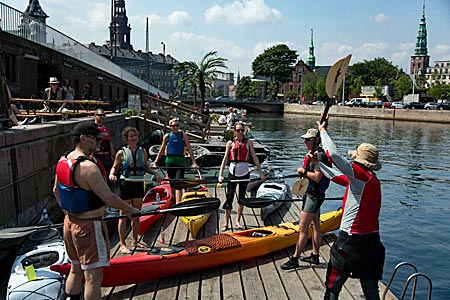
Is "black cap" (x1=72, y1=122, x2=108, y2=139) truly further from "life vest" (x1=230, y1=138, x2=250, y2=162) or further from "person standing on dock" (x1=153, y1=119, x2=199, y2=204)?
"person standing on dock" (x1=153, y1=119, x2=199, y2=204)

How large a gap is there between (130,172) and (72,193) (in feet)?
7.58

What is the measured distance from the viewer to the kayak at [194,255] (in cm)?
506

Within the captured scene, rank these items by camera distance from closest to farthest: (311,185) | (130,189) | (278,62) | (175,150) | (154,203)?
(311,185) < (130,189) < (175,150) < (154,203) < (278,62)

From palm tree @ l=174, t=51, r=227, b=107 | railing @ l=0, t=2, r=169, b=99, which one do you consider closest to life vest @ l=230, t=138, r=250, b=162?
railing @ l=0, t=2, r=169, b=99

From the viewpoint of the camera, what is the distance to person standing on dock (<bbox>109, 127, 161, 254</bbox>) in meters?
5.88

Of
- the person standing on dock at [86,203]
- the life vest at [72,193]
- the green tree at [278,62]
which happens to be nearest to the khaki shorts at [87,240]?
the person standing on dock at [86,203]

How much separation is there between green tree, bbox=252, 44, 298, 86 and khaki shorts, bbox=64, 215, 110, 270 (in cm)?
10547

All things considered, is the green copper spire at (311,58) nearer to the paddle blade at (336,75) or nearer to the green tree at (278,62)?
the green tree at (278,62)

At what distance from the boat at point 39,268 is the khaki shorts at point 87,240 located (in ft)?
3.23

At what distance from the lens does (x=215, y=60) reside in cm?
3216

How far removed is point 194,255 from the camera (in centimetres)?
554

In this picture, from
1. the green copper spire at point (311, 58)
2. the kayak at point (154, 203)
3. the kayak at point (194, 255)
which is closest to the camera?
the kayak at point (194, 255)

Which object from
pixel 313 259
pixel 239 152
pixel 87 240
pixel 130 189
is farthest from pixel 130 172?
pixel 313 259

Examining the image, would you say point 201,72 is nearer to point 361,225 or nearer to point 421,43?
point 361,225
